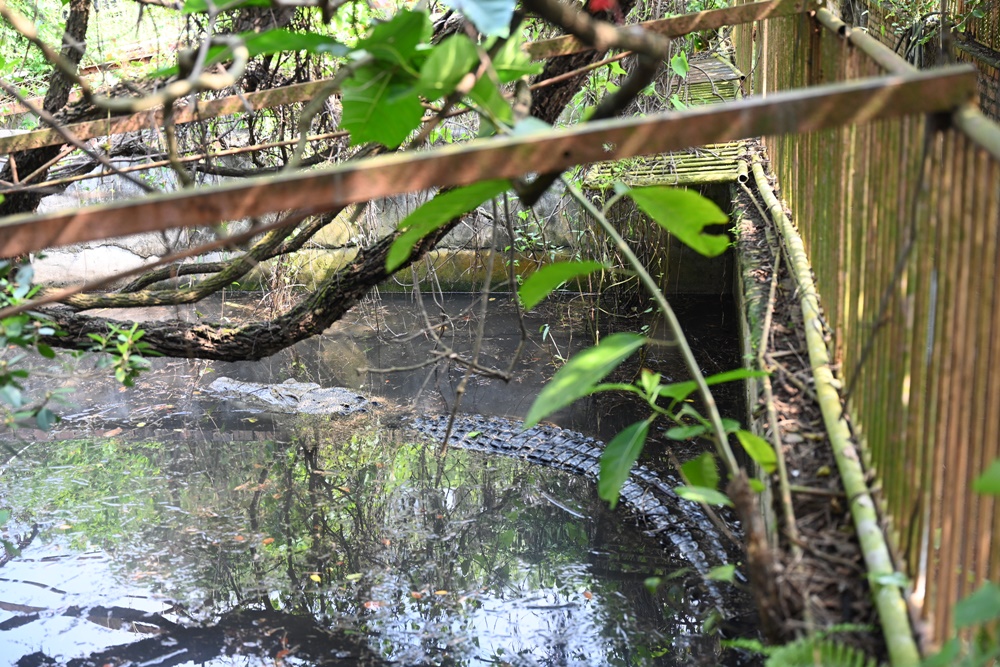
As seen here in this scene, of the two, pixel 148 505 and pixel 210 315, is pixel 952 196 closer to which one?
pixel 148 505

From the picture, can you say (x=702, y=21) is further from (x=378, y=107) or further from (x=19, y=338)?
(x=19, y=338)

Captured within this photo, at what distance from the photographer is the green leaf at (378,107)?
1.67 m

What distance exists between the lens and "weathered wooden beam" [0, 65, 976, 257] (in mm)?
1250

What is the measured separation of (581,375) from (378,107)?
0.68 metres

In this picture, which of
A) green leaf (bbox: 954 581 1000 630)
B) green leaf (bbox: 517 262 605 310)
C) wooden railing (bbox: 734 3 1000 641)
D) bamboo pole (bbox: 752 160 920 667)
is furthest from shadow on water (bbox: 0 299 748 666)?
green leaf (bbox: 954 581 1000 630)

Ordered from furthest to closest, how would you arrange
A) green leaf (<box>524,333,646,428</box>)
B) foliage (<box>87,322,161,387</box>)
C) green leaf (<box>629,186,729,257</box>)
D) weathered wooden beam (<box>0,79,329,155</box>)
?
weathered wooden beam (<box>0,79,329,155</box>), foliage (<box>87,322,161,387</box>), green leaf (<box>629,186,729,257</box>), green leaf (<box>524,333,646,428</box>)

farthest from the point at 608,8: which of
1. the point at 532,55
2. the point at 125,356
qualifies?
the point at 125,356

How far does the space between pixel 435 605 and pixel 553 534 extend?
840 mm

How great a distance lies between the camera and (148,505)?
15.7ft

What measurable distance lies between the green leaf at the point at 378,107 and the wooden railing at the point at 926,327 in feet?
3.08

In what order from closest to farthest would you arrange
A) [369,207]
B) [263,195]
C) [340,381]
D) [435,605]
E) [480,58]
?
[263,195] < [480,58] < [435,605] < [369,207] < [340,381]

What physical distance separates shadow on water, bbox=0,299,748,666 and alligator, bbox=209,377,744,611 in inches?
4.1

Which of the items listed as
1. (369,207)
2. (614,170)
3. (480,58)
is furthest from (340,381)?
(480,58)

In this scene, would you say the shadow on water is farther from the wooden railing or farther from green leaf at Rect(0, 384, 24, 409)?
green leaf at Rect(0, 384, 24, 409)
